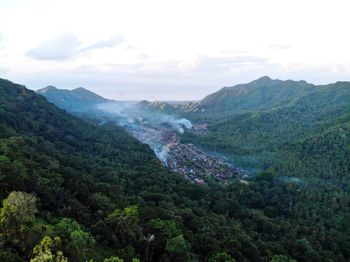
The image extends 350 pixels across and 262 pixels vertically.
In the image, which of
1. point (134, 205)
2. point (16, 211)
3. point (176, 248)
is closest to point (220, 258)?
point (176, 248)

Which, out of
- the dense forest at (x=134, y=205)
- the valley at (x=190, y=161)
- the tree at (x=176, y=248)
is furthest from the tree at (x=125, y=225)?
the valley at (x=190, y=161)

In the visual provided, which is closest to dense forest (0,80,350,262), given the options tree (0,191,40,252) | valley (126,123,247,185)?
tree (0,191,40,252)

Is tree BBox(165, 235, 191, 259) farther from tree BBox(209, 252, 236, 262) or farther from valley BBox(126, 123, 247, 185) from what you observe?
valley BBox(126, 123, 247, 185)

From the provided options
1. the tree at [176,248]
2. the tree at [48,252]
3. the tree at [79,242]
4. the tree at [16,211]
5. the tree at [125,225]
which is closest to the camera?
the tree at [48,252]

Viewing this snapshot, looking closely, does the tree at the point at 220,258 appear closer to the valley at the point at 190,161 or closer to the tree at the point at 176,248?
the tree at the point at 176,248

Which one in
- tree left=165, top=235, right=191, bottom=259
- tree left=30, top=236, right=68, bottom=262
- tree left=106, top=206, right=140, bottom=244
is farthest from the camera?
tree left=106, top=206, right=140, bottom=244

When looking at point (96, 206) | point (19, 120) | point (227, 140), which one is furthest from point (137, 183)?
point (227, 140)

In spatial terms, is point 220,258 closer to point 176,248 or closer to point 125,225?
point 176,248

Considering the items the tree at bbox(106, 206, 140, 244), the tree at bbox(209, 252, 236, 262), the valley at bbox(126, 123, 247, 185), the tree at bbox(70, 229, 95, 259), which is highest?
the tree at bbox(70, 229, 95, 259)

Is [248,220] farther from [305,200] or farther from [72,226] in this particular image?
[72,226]

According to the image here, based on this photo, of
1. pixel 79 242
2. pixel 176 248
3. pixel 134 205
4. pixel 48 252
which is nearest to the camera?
pixel 48 252
